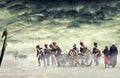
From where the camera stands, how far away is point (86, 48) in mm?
11961

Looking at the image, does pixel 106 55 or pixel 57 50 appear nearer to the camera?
pixel 106 55

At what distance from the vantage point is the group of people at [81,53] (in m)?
11.7

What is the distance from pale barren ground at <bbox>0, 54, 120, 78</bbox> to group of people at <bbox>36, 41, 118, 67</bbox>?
237 millimetres

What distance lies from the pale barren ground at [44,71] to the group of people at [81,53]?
237 millimetres

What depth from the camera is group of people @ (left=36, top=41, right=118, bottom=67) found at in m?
11.7

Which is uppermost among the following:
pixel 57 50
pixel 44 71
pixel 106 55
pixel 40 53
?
pixel 57 50

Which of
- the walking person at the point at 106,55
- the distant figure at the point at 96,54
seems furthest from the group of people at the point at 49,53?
the walking person at the point at 106,55

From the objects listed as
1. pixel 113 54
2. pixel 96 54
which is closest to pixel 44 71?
pixel 96 54

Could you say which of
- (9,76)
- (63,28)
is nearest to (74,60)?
(63,28)

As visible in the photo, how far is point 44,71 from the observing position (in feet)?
37.7

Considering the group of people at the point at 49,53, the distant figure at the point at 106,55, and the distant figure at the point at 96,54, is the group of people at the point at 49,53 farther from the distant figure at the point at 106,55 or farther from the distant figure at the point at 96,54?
the distant figure at the point at 106,55

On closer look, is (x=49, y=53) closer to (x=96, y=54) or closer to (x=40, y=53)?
(x=40, y=53)

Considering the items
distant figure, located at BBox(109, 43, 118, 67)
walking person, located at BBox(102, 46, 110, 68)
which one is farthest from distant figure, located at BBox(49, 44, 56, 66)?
distant figure, located at BBox(109, 43, 118, 67)

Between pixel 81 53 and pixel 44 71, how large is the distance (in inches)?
64.7
